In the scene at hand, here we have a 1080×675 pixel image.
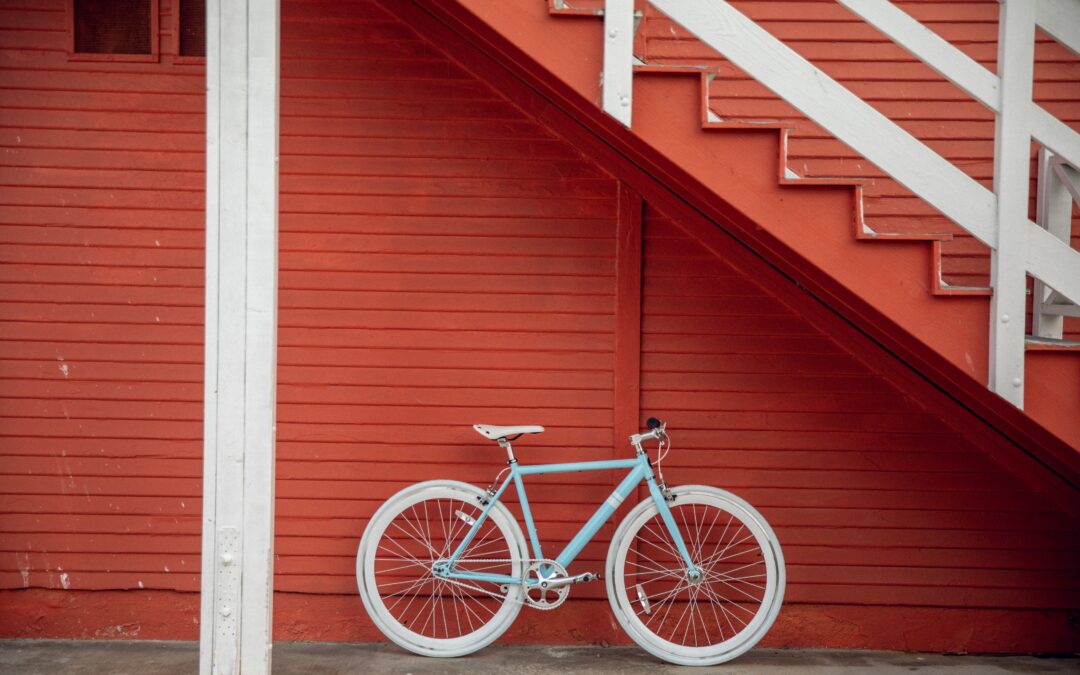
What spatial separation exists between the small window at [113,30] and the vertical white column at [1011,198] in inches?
157

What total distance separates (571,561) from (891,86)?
2.89 meters

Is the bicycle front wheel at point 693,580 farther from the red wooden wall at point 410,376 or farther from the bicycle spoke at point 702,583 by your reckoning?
the red wooden wall at point 410,376

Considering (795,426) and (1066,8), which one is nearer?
(1066,8)

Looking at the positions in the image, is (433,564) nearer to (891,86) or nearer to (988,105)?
(988,105)

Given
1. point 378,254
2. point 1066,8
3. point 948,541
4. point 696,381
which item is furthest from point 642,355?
point 1066,8

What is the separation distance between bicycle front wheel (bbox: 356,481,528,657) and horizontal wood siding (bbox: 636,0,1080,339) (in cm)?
240

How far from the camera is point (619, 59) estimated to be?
3.65m

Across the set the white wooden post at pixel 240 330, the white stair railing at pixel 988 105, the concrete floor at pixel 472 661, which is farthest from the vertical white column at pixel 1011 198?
the white wooden post at pixel 240 330

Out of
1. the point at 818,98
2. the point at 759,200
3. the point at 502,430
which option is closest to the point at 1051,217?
the point at 818,98

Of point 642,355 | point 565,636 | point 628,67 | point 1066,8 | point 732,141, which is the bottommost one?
point 565,636

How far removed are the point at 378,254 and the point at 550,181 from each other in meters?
0.97

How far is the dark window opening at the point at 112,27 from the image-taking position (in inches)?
200

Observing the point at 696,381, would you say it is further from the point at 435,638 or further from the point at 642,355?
the point at 435,638

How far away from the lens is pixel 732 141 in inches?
145
